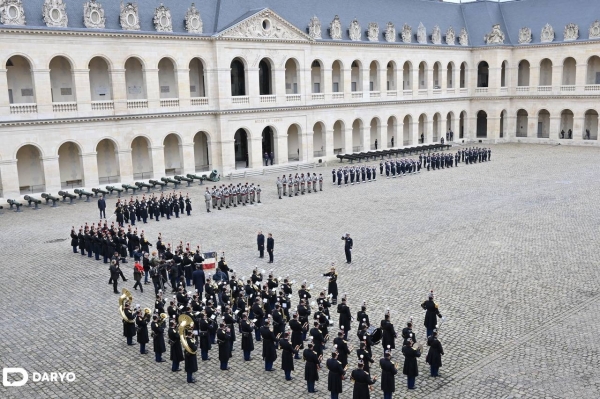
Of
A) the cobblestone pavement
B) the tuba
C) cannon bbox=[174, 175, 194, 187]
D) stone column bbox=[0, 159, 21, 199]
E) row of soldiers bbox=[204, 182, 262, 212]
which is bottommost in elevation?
the cobblestone pavement

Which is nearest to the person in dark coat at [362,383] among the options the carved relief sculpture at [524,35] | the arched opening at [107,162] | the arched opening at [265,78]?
the arched opening at [107,162]

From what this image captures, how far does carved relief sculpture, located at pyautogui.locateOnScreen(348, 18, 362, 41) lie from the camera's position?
55919 millimetres

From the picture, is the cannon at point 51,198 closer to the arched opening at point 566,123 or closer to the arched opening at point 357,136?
the arched opening at point 357,136

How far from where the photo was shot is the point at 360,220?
31.1 meters

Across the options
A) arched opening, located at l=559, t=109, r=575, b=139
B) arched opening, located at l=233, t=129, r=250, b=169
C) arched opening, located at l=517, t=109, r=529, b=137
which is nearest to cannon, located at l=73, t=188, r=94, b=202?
arched opening, located at l=233, t=129, r=250, b=169

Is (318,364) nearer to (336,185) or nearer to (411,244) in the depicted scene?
(411,244)

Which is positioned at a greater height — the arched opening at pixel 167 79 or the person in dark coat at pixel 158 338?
the arched opening at pixel 167 79

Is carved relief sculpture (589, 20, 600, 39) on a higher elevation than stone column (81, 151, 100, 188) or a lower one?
higher

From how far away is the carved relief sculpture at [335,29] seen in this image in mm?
54219

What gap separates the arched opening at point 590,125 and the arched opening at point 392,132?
20511 mm

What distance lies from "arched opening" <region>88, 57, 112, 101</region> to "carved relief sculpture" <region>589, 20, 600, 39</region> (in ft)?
156

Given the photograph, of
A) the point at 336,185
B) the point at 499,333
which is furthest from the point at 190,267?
the point at 336,185

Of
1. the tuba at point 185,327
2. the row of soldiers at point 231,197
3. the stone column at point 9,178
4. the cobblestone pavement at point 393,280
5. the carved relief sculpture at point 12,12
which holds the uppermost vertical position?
the carved relief sculpture at point 12,12

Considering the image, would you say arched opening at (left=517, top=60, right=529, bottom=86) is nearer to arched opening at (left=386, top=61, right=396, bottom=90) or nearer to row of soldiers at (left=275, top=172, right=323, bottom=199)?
arched opening at (left=386, top=61, right=396, bottom=90)
